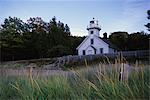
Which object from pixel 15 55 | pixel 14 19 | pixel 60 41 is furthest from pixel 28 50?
pixel 14 19

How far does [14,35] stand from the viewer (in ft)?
143

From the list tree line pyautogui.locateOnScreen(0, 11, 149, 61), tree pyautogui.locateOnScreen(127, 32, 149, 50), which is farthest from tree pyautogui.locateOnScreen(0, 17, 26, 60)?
tree pyautogui.locateOnScreen(127, 32, 149, 50)

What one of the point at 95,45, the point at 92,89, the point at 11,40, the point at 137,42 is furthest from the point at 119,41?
the point at 92,89

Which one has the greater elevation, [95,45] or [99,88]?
[95,45]

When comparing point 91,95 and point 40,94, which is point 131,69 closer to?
point 91,95

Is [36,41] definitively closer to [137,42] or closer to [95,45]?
[95,45]

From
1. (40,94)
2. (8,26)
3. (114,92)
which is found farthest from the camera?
(8,26)

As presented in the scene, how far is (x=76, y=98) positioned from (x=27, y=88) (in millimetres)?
1232

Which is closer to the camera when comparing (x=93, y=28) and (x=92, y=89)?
(x=92, y=89)

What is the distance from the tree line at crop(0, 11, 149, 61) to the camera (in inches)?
1569

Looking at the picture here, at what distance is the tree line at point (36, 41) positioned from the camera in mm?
39844

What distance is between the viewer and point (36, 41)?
4094cm

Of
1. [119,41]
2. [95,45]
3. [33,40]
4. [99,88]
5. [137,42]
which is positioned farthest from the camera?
[95,45]

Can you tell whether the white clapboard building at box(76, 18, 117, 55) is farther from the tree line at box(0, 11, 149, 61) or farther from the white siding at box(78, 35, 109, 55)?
the tree line at box(0, 11, 149, 61)
